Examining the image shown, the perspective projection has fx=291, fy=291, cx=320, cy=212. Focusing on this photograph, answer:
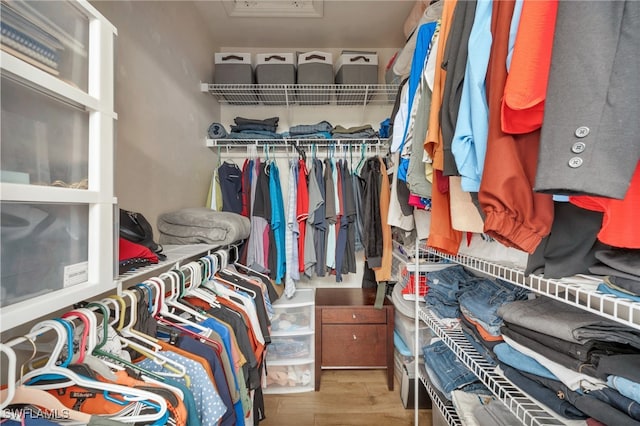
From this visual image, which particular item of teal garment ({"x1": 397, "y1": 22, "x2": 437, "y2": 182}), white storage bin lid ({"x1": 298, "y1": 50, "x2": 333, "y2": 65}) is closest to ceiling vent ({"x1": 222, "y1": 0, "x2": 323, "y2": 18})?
white storage bin lid ({"x1": 298, "y1": 50, "x2": 333, "y2": 65})

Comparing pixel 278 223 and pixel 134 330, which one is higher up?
pixel 278 223

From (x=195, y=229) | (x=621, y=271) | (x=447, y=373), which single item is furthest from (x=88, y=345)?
(x=447, y=373)

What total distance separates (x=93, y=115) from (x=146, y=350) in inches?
21.5

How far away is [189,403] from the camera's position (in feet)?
2.06

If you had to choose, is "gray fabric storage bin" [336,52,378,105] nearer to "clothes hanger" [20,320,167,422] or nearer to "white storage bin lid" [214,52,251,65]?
"white storage bin lid" [214,52,251,65]

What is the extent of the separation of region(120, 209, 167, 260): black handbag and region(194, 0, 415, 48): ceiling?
5.56ft

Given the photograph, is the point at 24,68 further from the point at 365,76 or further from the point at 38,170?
the point at 365,76

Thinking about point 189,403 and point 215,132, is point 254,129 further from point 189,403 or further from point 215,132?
point 189,403

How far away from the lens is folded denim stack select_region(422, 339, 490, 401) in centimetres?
121

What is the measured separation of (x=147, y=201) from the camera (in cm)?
138

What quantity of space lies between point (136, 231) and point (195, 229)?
0.47 metres

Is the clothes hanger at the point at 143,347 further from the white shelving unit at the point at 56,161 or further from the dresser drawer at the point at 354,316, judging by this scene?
the dresser drawer at the point at 354,316

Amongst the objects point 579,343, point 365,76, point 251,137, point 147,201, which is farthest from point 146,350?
point 365,76

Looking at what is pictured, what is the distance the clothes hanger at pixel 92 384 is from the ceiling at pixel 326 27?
215 cm
